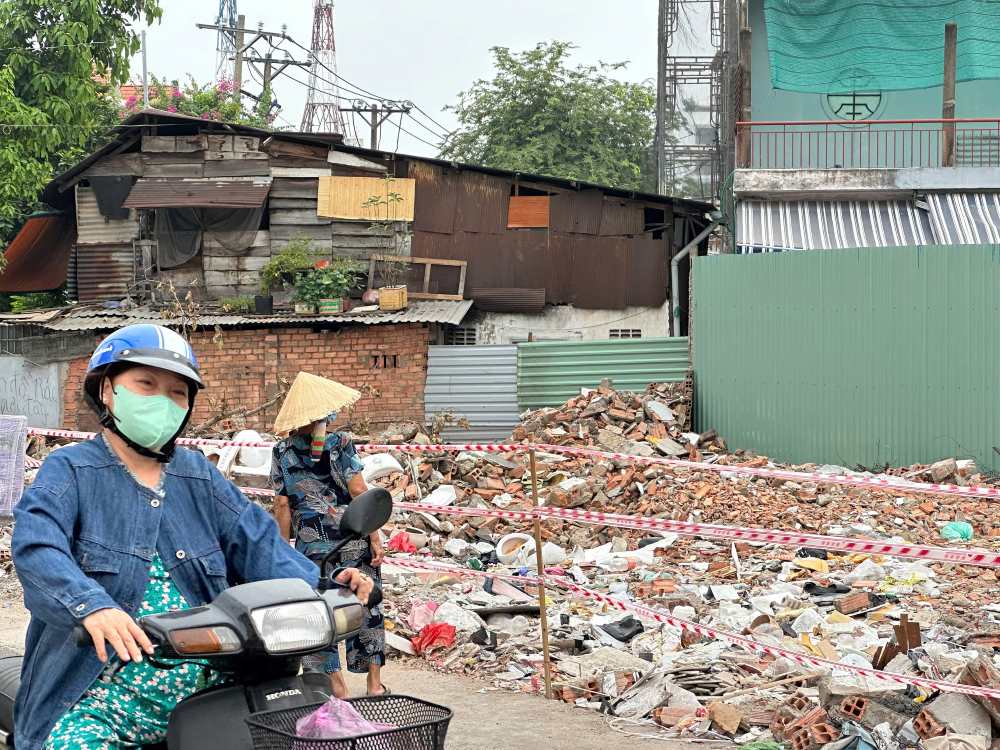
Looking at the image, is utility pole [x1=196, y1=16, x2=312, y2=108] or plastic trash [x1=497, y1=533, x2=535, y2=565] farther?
utility pole [x1=196, y1=16, x2=312, y2=108]

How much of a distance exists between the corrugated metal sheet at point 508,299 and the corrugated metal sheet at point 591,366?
3.92 meters

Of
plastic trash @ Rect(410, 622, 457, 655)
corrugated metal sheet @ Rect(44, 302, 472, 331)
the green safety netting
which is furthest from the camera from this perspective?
corrugated metal sheet @ Rect(44, 302, 472, 331)

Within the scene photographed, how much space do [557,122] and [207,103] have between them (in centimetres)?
1102

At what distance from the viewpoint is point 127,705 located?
294 centimetres

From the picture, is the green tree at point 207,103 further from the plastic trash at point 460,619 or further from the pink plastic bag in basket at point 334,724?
the pink plastic bag in basket at point 334,724

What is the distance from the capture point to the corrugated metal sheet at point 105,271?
2338cm

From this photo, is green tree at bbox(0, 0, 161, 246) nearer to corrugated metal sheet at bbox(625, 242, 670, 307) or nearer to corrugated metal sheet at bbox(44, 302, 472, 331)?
corrugated metal sheet at bbox(44, 302, 472, 331)

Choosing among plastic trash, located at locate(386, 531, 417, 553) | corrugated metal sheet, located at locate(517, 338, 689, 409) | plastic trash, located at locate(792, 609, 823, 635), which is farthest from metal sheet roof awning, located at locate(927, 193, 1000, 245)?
plastic trash, located at locate(792, 609, 823, 635)

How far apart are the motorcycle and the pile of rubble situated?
10.4ft

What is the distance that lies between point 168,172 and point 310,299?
4102 millimetres

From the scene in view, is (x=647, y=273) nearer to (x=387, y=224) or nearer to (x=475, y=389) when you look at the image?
(x=387, y=224)

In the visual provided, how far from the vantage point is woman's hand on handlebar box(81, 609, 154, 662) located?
270 centimetres

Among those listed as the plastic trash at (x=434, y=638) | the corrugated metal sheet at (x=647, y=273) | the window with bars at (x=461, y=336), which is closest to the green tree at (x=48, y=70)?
the window with bars at (x=461, y=336)

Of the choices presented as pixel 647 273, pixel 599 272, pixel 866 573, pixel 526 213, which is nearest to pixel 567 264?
pixel 599 272
